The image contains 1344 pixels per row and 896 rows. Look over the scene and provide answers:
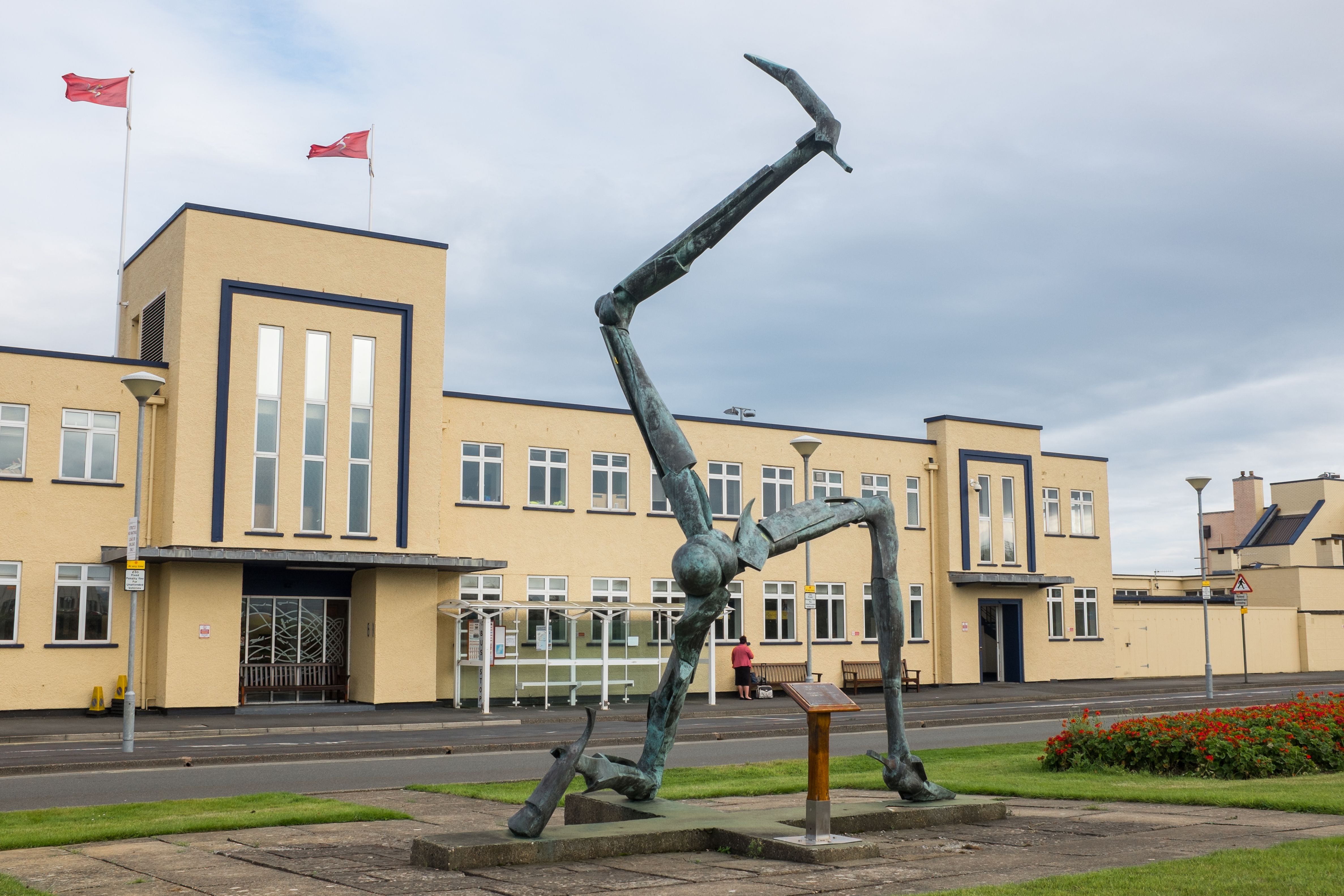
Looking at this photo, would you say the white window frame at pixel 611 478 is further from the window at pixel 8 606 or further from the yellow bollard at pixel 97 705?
the window at pixel 8 606

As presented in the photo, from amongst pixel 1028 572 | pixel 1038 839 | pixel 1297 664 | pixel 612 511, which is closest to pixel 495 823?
pixel 1038 839

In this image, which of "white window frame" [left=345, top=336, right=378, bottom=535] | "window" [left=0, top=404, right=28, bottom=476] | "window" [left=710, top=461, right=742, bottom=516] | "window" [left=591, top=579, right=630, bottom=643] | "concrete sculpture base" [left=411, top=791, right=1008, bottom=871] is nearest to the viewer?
"concrete sculpture base" [left=411, top=791, right=1008, bottom=871]

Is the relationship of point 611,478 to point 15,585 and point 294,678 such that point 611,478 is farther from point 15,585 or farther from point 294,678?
point 15,585

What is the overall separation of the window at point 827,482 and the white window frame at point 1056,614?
31.8 feet

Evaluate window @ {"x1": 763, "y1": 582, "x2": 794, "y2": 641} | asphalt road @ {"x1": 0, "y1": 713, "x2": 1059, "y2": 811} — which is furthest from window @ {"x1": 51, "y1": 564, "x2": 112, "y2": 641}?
window @ {"x1": 763, "y1": 582, "x2": 794, "y2": 641}

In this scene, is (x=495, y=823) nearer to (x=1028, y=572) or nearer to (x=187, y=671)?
(x=187, y=671)

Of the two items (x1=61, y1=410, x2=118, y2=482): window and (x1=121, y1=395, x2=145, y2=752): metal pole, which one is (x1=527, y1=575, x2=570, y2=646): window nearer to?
(x1=61, y1=410, x2=118, y2=482): window

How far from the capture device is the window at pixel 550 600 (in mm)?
32531

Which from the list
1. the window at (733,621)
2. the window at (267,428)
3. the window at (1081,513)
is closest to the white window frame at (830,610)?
the window at (733,621)

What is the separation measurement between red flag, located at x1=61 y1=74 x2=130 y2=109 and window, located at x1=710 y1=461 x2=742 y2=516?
61.3ft

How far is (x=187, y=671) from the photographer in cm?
2728

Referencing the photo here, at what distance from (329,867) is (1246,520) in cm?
6463

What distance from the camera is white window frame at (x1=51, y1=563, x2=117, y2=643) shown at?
27.0 metres

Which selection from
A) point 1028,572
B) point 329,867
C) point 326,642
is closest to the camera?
point 329,867
